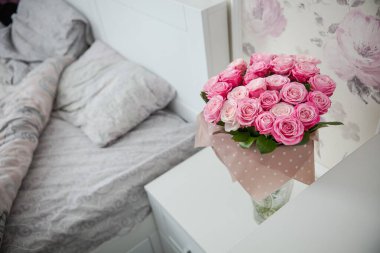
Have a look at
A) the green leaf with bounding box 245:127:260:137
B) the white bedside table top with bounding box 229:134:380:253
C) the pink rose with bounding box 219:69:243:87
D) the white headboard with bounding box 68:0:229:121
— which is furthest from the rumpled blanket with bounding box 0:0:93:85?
the white bedside table top with bounding box 229:134:380:253

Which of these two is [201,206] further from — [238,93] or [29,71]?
[29,71]

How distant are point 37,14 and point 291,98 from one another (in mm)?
1889

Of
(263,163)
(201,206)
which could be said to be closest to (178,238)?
Result: (201,206)

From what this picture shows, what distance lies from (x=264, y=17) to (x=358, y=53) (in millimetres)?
293

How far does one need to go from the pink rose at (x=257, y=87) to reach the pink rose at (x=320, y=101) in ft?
0.30

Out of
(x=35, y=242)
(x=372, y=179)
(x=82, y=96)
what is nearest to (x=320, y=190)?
(x=372, y=179)

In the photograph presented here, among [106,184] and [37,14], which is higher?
[37,14]

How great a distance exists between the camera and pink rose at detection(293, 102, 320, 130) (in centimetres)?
58

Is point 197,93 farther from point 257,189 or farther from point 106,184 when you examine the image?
point 257,189

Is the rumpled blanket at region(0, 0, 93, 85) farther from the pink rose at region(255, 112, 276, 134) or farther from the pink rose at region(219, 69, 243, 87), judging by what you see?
the pink rose at region(255, 112, 276, 134)

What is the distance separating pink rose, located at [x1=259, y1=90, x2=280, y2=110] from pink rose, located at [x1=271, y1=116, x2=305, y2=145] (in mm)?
44

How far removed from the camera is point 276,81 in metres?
0.64

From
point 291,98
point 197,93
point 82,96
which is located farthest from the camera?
point 82,96

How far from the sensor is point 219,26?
1040 millimetres
